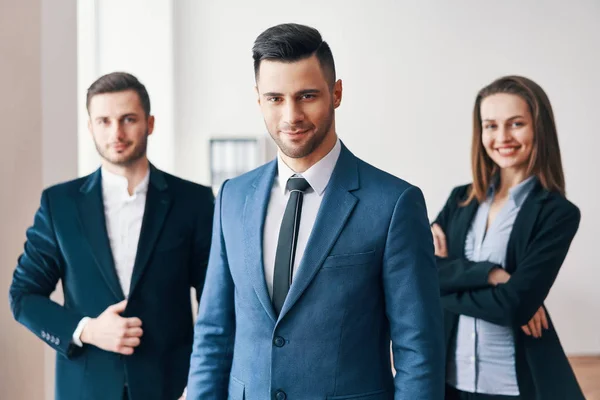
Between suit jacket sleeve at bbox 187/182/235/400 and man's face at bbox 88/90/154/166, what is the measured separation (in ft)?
1.69

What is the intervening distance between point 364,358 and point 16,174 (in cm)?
153

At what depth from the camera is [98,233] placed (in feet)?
6.59

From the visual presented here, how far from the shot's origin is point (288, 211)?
1.58m

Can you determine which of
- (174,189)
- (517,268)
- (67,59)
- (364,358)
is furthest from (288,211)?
(67,59)

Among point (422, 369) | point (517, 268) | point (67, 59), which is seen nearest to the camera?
point (422, 369)

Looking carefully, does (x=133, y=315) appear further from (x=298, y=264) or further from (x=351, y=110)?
(x=351, y=110)

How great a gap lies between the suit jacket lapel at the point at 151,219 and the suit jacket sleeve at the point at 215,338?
0.40 m

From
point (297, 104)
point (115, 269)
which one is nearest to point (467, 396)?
point (115, 269)

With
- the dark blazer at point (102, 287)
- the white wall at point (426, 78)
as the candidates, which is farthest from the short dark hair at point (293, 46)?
the white wall at point (426, 78)

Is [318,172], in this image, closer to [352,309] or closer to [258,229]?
[258,229]

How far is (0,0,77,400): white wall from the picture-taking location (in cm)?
243

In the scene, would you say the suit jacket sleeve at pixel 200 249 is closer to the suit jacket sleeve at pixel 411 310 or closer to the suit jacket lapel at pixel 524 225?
the suit jacket sleeve at pixel 411 310

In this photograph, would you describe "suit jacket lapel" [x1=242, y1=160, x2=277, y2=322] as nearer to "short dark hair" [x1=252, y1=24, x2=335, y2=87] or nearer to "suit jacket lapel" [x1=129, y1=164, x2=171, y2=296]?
"short dark hair" [x1=252, y1=24, x2=335, y2=87]

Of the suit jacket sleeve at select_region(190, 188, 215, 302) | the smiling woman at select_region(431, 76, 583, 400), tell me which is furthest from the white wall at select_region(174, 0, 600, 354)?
the suit jacket sleeve at select_region(190, 188, 215, 302)
